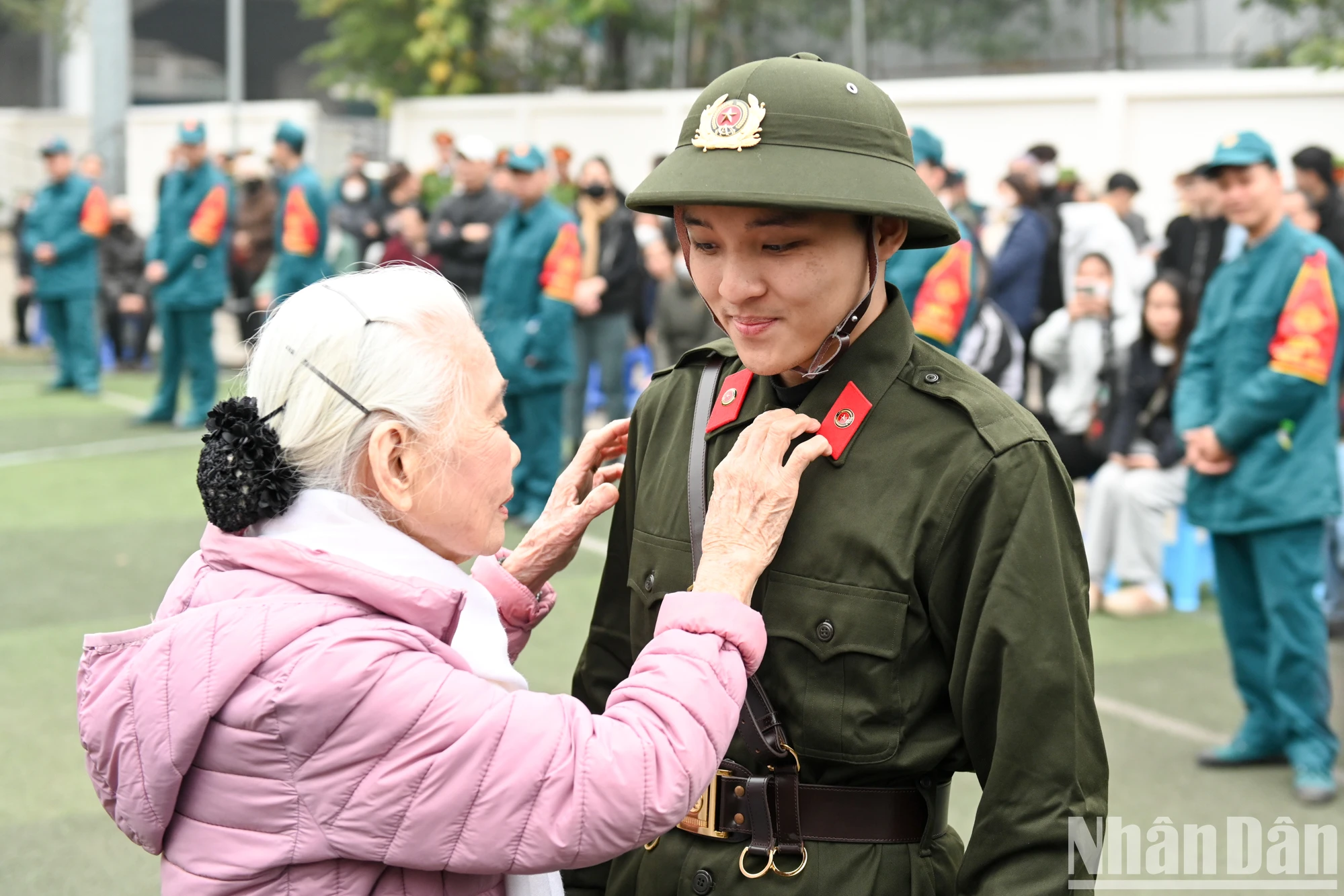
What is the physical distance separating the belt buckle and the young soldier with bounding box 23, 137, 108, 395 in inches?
502

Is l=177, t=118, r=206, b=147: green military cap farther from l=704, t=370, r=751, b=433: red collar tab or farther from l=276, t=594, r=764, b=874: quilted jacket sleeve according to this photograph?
l=276, t=594, r=764, b=874: quilted jacket sleeve

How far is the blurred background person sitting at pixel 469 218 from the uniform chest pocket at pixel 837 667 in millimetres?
7751

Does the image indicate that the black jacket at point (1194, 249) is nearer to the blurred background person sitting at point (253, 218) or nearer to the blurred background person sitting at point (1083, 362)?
the blurred background person sitting at point (1083, 362)

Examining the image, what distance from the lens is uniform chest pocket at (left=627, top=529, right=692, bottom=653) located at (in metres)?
2.13

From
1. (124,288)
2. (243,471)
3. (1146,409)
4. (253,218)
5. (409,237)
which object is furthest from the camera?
(124,288)

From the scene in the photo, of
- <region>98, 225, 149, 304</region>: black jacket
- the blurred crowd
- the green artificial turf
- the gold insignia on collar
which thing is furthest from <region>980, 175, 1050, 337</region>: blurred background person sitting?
<region>98, 225, 149, 304</region>: black jacket

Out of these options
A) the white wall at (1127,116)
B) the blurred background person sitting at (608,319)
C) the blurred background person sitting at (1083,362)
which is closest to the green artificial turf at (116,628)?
the blurred background person sitting at (1083,362)

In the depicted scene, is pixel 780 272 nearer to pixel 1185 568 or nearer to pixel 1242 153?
pixel 1242 153

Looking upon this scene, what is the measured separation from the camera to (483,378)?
1886 millimetres

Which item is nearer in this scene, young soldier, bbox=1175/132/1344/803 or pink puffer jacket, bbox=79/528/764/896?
pink puffer jacket, bbox=79/528/764/896

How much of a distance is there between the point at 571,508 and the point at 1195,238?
7.38m

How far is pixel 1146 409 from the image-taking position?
714 cm

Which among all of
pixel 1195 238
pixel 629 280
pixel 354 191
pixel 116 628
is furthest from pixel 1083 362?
pixel 354 191

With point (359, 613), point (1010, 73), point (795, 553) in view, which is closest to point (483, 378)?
point (359, 613)
